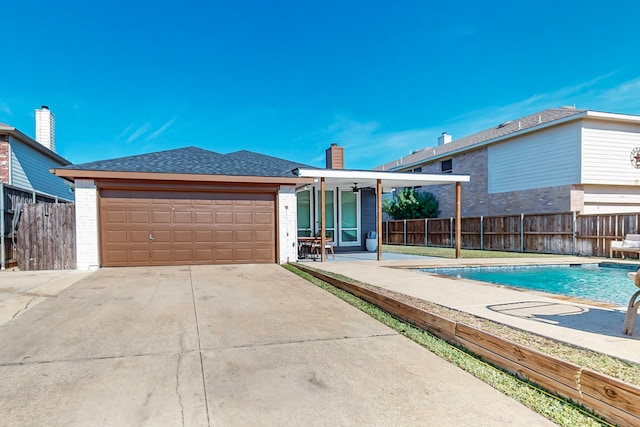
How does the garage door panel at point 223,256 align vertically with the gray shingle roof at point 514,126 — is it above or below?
below

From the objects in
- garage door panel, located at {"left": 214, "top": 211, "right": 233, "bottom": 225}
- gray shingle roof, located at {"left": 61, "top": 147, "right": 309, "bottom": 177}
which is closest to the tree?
gray shingle roof, located at {"left": 61, "top": 147, "right": 309, "bottom": 177}

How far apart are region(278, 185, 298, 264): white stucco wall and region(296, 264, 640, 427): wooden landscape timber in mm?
→ 7120

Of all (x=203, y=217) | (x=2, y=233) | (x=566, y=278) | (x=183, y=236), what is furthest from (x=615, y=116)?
(x=2, y=233)

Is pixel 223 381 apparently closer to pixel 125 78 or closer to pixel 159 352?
pixel 159 352

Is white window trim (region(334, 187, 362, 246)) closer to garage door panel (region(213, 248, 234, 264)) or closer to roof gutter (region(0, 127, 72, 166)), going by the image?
garage door panel (region(213, 248, 234, 264))

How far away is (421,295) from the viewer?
5.95 m

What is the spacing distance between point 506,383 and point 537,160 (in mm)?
18029

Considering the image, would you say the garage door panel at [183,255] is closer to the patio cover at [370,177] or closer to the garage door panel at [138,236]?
the garage door panel at [138,236]

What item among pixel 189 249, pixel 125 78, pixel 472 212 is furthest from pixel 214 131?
pixel 472 212

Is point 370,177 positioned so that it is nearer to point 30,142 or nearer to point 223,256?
point 223,256

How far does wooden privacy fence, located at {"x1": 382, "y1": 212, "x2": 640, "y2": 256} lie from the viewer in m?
13.2

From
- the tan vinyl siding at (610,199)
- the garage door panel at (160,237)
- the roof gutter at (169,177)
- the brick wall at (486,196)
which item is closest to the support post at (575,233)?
the brick wall at (486,196)

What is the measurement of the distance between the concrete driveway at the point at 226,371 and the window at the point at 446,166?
20.2 meters

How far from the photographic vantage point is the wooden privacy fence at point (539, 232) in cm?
1316
